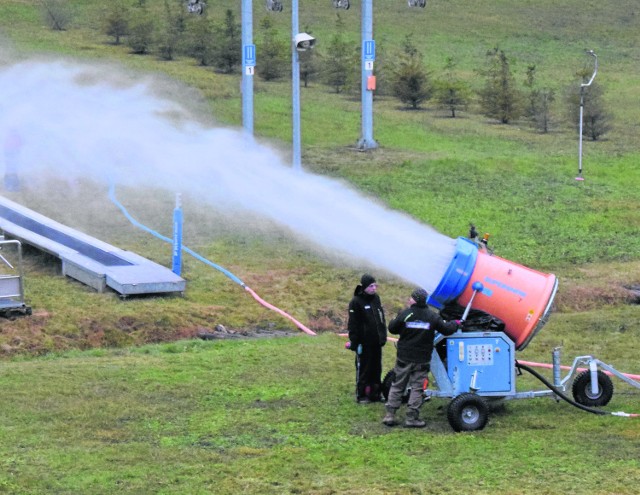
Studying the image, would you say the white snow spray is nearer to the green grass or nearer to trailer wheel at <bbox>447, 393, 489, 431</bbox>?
the green grass

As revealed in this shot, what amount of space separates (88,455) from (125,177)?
16.4m

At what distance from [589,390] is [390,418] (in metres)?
2.52

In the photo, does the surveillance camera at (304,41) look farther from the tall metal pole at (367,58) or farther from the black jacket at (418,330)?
the black jacket at (418,330)

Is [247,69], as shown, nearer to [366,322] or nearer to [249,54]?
[249,54]

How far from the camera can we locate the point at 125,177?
88.9ft

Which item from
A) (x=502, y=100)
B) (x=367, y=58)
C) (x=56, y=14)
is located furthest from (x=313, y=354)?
(x=56, y=14)

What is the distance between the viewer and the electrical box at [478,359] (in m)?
12.8

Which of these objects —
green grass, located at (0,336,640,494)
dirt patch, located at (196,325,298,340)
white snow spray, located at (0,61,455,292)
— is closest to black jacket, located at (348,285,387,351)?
green grass, located at (0,336,640,494)

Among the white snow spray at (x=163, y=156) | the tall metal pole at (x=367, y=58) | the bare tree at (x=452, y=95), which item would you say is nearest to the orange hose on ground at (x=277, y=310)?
the white snow spray at (x=163, y=156)

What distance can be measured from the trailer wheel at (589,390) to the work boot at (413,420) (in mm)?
2082

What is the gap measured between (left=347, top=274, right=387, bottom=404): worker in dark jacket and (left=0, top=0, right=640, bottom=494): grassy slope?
1.28ft

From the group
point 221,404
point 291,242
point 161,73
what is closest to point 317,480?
Answer: point 221,404

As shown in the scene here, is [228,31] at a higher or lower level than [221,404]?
higher

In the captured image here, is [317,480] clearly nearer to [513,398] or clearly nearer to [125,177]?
[513,398]
